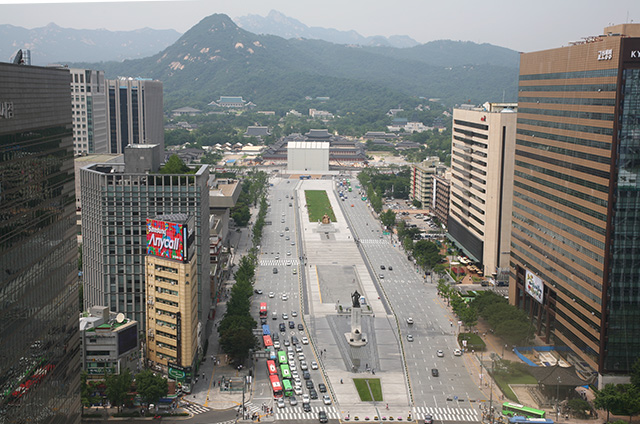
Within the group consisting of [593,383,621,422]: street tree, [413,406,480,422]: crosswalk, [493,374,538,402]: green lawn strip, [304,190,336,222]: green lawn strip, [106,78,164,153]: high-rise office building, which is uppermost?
[106,78,164,153]: high-rise office building

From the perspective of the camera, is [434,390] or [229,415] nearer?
[229,415]

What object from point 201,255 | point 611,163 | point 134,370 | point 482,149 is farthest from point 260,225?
point 611,163

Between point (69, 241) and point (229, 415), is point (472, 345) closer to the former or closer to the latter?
point (229, 415)

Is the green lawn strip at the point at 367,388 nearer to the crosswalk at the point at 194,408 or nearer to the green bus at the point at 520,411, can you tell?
the green bus at the point at 520,411

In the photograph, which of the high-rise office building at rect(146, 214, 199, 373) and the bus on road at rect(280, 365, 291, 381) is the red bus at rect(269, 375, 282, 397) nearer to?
the bus on road at rect(280, 365, 291, 381)

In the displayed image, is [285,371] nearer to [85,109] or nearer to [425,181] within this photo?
[425,181]

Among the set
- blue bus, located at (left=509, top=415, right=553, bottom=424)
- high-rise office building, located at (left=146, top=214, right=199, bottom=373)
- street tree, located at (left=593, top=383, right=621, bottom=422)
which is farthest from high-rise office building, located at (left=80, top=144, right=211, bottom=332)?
street tree, located at (left=593, top=383, right=621, bottom=422)
